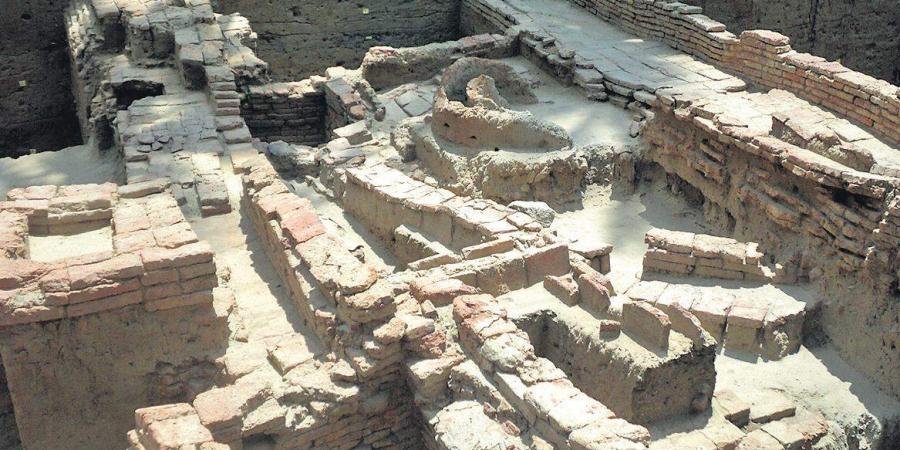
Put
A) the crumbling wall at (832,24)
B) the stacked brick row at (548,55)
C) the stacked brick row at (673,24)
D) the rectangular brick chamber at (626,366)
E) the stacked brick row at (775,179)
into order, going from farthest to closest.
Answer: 1. the crumbling wall at (832,24)
2. the stacked brick row at (548,55)
3. the stacked brick row at (673,24)
4. the stacked brick row at (775,179)
5. the rectangular brick chamber at (626,366)

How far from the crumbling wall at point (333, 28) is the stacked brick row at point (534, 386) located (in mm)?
9359

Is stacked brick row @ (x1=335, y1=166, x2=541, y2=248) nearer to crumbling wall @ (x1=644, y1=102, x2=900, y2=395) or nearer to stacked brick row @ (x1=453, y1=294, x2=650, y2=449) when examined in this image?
stacked brick row @ (x1=453, y1=294, x2=650, y2=449)

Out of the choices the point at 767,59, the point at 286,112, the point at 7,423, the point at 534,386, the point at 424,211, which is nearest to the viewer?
the point at 534,386

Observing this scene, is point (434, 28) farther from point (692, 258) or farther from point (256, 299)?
point (256, 299)

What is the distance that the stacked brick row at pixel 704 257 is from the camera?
8680mm

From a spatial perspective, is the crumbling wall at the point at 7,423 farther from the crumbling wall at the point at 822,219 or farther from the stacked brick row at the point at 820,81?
the stacked brick row at the point at 820,81

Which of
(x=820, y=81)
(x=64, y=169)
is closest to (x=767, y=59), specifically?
(x=820, y=81)

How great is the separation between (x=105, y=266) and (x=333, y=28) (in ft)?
32.3

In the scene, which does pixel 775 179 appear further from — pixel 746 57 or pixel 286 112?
pixel 286 112

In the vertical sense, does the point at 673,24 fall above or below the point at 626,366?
above

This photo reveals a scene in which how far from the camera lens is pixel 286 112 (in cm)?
1194

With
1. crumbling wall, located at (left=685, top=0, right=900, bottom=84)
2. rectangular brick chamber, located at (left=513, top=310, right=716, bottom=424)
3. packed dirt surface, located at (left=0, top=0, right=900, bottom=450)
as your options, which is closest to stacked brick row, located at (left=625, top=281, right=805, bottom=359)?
packed dirt surface, located at (left=0, top=0, right=900, bottom=450)

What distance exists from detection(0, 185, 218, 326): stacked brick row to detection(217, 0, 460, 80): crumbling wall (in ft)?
26.5

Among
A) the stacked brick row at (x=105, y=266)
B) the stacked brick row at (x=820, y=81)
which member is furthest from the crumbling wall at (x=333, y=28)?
the stacked brick row at (x=105, y=266)
